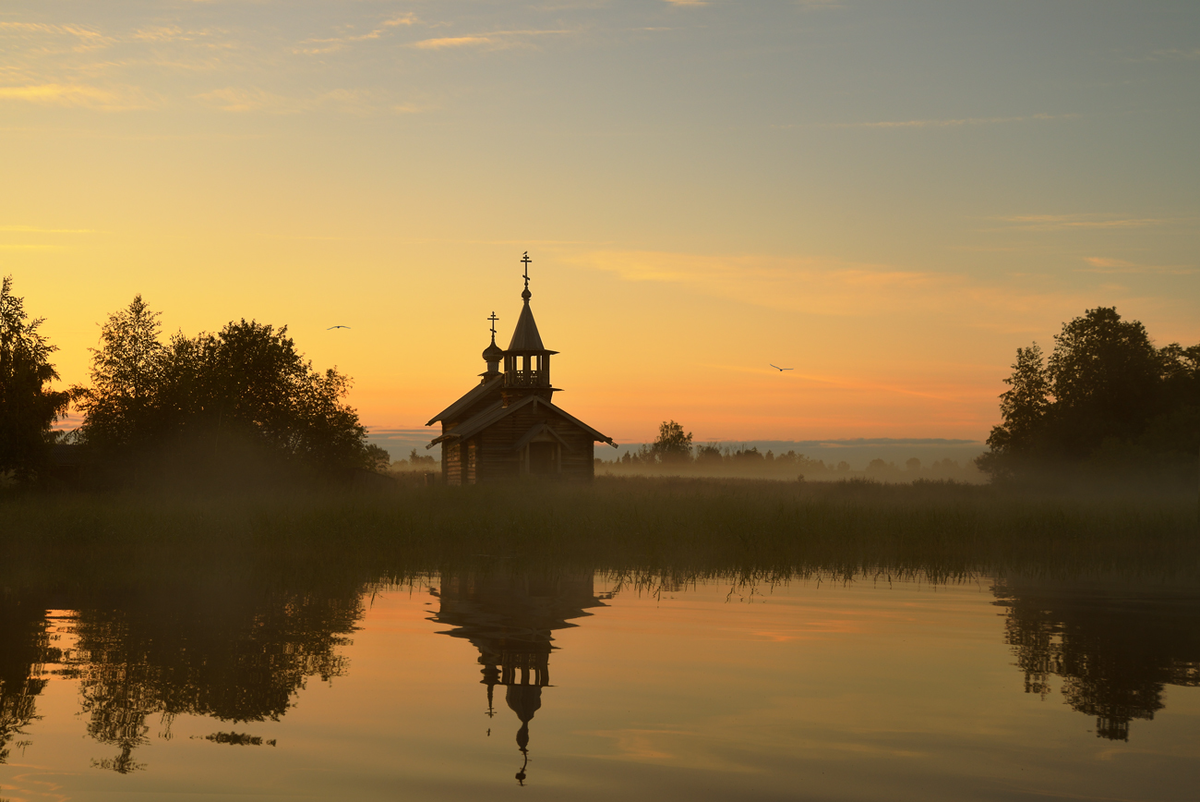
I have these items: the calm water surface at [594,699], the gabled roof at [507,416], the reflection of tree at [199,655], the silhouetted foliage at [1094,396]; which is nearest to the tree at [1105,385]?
the silhouetted foliage at [1094,396]

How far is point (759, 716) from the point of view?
28.0 ft

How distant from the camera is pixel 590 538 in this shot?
2367 cm

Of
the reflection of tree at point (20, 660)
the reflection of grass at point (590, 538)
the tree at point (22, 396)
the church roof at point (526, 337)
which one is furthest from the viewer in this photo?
the church roof at point (526, 337)

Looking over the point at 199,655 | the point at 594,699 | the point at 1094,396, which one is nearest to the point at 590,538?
the point at 199,655

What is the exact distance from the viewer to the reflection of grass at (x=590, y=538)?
20781mm

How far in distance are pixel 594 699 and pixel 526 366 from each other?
37.2 metres

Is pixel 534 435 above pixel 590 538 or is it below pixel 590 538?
above

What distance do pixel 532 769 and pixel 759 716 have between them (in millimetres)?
2348

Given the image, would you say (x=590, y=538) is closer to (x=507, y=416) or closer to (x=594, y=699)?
(x=594, y=699)

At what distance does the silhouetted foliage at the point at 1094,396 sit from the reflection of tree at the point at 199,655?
48241 mm

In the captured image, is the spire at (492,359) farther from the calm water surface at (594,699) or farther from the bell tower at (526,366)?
the calm water surface at (594,699)

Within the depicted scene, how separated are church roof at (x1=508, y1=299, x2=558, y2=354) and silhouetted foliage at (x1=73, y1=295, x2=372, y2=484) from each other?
320 inches

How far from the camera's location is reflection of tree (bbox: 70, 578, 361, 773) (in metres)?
8.55

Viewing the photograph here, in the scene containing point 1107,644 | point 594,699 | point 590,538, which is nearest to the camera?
point 594,699
